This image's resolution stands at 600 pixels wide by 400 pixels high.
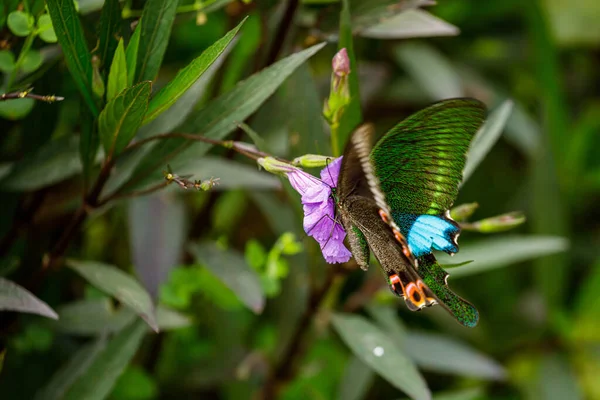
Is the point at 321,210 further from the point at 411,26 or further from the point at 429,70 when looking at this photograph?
the point at 429,70

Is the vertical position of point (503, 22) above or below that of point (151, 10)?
below

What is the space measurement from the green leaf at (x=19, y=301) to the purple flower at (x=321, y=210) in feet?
0.92

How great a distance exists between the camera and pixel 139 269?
95 centimetres

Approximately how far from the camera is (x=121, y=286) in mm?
747

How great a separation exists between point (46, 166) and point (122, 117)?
0.87ft

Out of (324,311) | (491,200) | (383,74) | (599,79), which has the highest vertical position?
(383,74)

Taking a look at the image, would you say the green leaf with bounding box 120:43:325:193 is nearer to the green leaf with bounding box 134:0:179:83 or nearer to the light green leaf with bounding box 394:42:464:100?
the green leaf with bounding box 134:0:179:83

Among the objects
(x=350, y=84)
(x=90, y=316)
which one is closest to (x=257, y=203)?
(x=90, y=316)

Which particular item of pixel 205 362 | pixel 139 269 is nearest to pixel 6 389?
pixel 139 269

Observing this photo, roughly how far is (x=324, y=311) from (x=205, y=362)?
13.8 inches

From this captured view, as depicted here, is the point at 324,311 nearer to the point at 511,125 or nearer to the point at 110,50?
the point at 110,50

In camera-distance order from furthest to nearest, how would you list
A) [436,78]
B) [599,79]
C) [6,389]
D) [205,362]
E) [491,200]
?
[599,79], [491,200], [436,78], [205,362], [6,389]

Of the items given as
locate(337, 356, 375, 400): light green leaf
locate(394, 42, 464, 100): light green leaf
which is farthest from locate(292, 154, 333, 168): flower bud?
locate(394, 42, 464, 100): light green leaf

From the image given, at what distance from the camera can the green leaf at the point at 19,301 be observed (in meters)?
0.64
